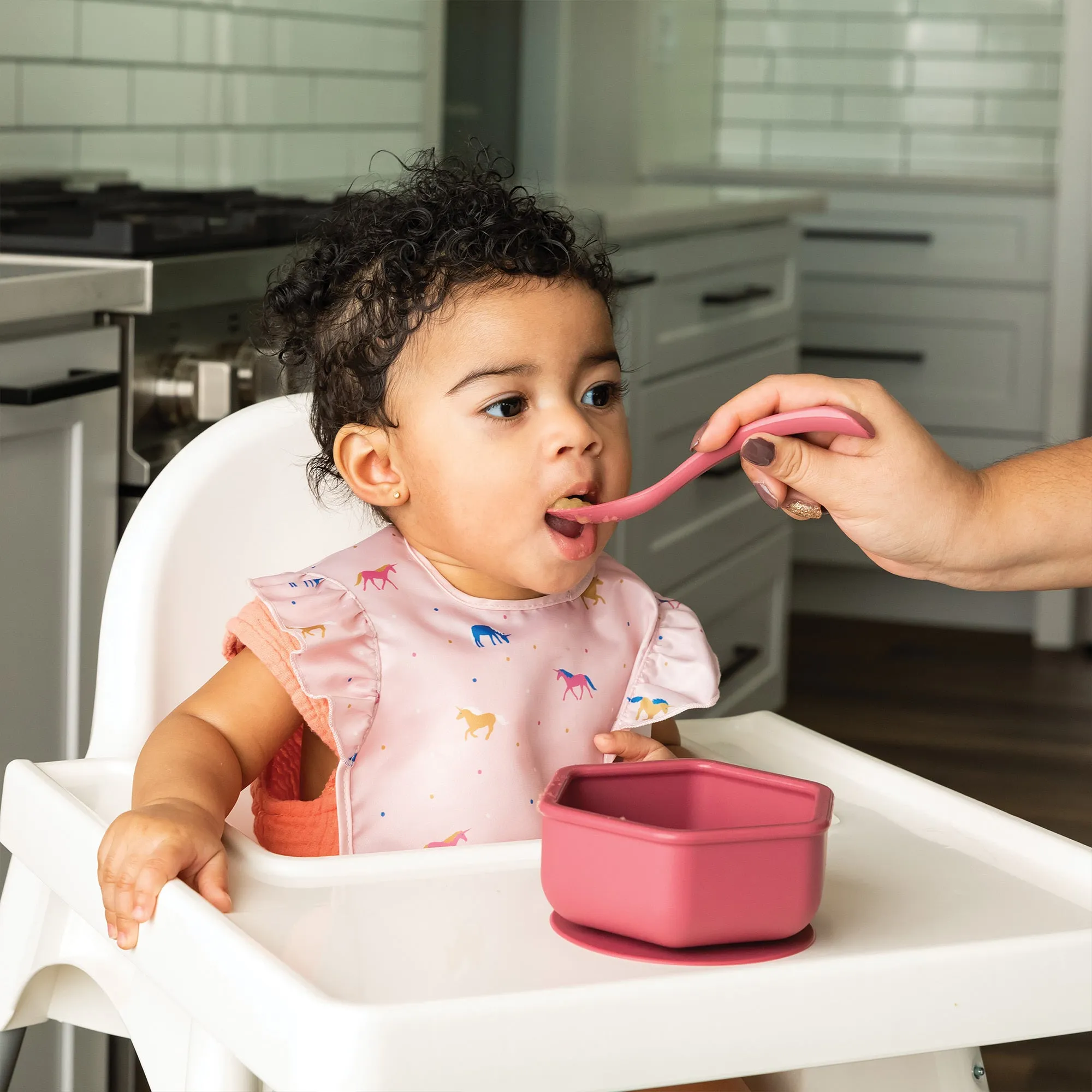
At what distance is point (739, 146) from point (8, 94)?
2738mm

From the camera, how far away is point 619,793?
2.32 ft

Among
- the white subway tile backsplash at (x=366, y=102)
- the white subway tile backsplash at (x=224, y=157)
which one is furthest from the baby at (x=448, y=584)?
the white subway tile backsplash at (x=366, y=102)

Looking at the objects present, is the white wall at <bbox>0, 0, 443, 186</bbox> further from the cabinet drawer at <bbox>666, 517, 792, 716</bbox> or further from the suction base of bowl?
the suction base of bowl

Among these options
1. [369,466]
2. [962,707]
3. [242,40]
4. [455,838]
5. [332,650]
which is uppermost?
[242,40]

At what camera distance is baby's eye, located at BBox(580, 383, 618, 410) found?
3.17 feet

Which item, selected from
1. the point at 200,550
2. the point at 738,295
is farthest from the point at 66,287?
the point at 738,295

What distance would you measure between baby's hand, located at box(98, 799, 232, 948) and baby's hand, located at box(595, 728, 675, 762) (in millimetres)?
286

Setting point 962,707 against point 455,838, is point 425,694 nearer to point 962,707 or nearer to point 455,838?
point 455,838

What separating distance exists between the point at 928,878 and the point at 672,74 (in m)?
3.41

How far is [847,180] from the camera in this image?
363 centimetres

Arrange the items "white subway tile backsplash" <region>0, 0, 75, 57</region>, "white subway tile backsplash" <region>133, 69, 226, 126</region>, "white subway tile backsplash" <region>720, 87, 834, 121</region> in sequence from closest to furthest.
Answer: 1. "white subway tile backsplash" <region>0, 0, 75, 57</region>
2. "white subway tile backsplash" <region>133, 69, 226, 126</region>
3. "white subway tile backsplash" <region>720, 87, 834, 121</region>

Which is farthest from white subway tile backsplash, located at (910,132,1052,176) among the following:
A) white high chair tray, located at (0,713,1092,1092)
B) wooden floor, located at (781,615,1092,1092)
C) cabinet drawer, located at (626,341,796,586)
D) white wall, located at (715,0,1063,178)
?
white high chair tray, located at (0,713,1092,1092)

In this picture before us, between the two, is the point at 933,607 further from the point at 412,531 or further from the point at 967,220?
the point at 412,531

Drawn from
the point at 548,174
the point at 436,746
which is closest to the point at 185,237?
the point at 436,746
